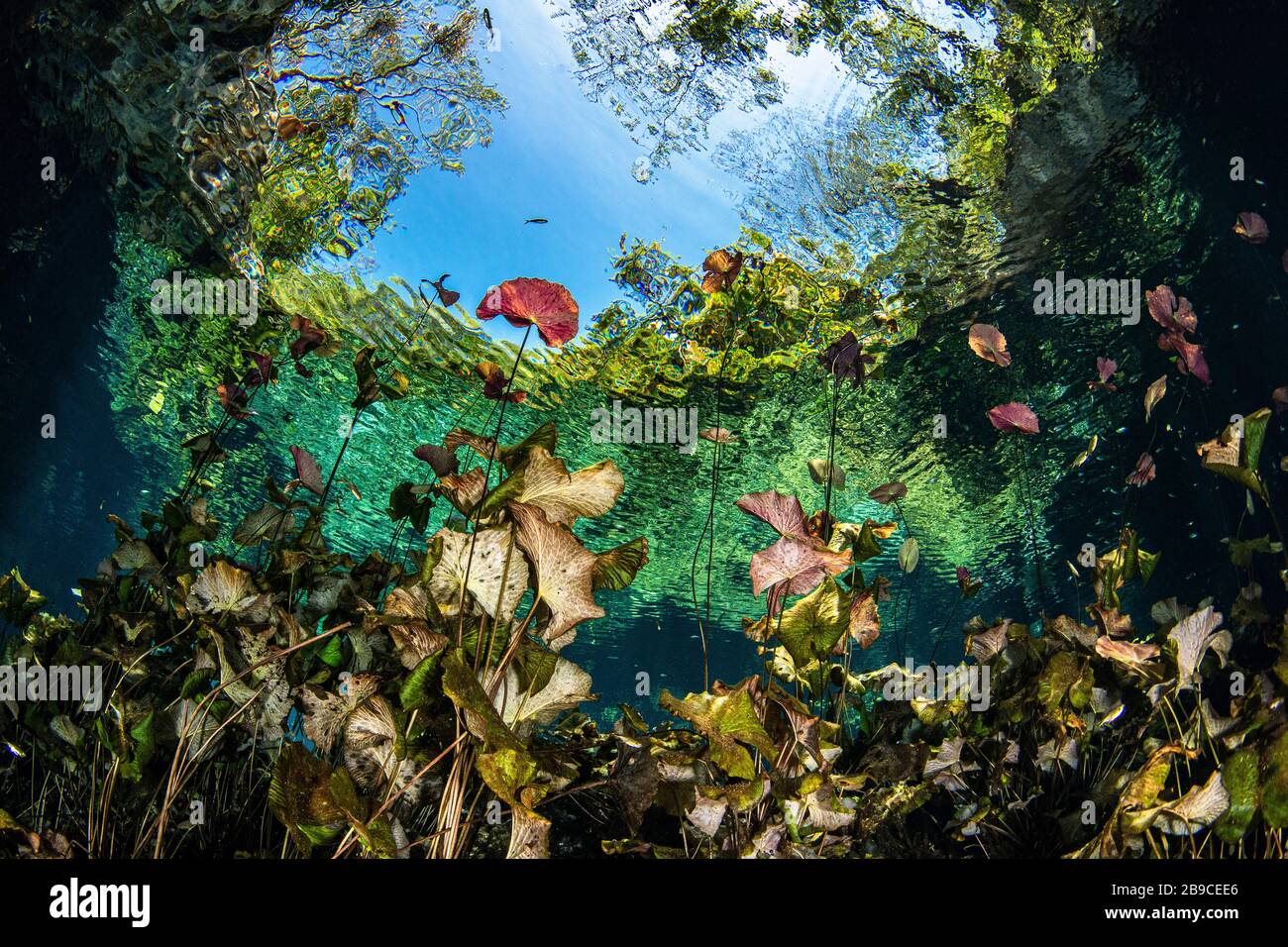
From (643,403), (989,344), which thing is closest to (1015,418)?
(989,344)

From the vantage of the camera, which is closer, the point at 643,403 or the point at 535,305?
the point at 535,305

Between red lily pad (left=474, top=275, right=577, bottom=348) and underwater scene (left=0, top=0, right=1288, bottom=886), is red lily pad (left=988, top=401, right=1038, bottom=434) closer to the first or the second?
underwater scene (left=0, top=0, right=1288, bottom=886)

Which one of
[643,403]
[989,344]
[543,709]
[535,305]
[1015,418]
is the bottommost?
[543,709]

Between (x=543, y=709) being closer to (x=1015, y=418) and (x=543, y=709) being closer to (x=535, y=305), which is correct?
(x=535, y=305)

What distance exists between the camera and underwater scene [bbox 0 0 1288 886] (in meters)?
1.58

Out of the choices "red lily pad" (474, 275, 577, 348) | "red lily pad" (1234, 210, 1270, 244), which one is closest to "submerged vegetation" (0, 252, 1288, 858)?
"red lily pad" (474, 275, 577, 348)

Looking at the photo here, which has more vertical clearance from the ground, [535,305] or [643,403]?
[643,403]

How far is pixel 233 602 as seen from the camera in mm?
1933

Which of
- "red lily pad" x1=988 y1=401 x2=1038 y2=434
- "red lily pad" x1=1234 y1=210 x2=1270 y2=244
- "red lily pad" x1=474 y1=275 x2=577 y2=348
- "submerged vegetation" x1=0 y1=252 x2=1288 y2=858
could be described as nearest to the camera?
"submerged vegetation" x1=0 y1=252 x2=1288 y2=858

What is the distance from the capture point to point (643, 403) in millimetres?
10438

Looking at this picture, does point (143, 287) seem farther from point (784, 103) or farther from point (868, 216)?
point (868, 216)
